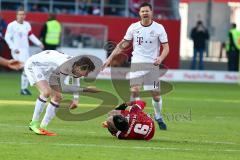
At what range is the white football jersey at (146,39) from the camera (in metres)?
18.4

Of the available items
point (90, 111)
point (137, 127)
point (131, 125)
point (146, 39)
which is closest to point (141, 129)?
point (137, 127)

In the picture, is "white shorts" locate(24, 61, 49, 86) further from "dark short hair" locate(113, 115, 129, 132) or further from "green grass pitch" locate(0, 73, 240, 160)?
"dark short hair" locate(113, 115, 129, 132)

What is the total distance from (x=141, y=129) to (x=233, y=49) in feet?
A: 90.9

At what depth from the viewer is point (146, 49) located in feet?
61.0

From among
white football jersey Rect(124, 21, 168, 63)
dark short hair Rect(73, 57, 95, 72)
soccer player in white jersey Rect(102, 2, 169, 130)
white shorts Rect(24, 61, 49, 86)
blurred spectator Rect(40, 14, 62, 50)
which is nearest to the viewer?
dark short hair Rect(73, 57, 95, 72)

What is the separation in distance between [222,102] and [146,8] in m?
10.6

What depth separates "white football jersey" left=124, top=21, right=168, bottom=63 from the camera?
18.4 meters

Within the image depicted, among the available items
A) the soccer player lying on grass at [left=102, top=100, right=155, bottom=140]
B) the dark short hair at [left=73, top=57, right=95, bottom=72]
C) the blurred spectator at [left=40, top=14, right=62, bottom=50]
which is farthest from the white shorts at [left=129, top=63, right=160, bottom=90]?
the blurred spectator at [left=40, top=14, right=62, bottom=50]

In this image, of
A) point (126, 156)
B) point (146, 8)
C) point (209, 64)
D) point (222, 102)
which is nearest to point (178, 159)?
point (126, 156)

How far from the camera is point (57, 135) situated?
53.5 feet

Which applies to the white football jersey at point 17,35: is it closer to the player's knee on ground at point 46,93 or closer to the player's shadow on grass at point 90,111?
the player's shadow on grass at point 90,111

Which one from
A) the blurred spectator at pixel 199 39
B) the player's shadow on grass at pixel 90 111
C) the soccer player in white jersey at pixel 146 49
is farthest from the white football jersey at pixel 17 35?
the blurred spectator at pixel 199 39

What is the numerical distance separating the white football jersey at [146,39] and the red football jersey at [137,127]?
2.75 meters

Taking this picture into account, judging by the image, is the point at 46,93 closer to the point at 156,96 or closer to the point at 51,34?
the point at 156,96
